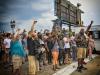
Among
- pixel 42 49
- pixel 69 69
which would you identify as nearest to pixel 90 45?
pixel 69 69

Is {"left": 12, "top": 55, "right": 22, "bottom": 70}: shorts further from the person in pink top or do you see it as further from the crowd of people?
the person in pink top

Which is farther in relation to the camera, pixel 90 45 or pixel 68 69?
pixel 90 45

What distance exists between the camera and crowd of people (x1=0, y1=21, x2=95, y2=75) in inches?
138

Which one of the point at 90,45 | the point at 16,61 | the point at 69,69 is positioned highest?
the point at 90,45

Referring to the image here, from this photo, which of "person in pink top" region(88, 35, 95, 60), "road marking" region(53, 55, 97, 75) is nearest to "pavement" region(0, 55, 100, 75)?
"road marking" region(53, 55, 97, 75)

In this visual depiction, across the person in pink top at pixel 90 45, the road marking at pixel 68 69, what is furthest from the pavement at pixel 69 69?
the person in pink top at pixel 90 45

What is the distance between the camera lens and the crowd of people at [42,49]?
138 inches

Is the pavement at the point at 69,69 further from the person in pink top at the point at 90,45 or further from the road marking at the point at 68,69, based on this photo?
the person in pink top at the point at 90,45

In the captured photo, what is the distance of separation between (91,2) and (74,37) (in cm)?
98

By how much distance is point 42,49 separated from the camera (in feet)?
13.1

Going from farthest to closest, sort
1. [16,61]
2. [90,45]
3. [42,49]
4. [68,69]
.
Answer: [90,45] → [68,69] → [42,49] → [16,61]

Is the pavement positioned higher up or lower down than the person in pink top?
lower down

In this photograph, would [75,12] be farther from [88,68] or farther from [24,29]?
[24,29]

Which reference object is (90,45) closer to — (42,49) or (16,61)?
(42,49)
